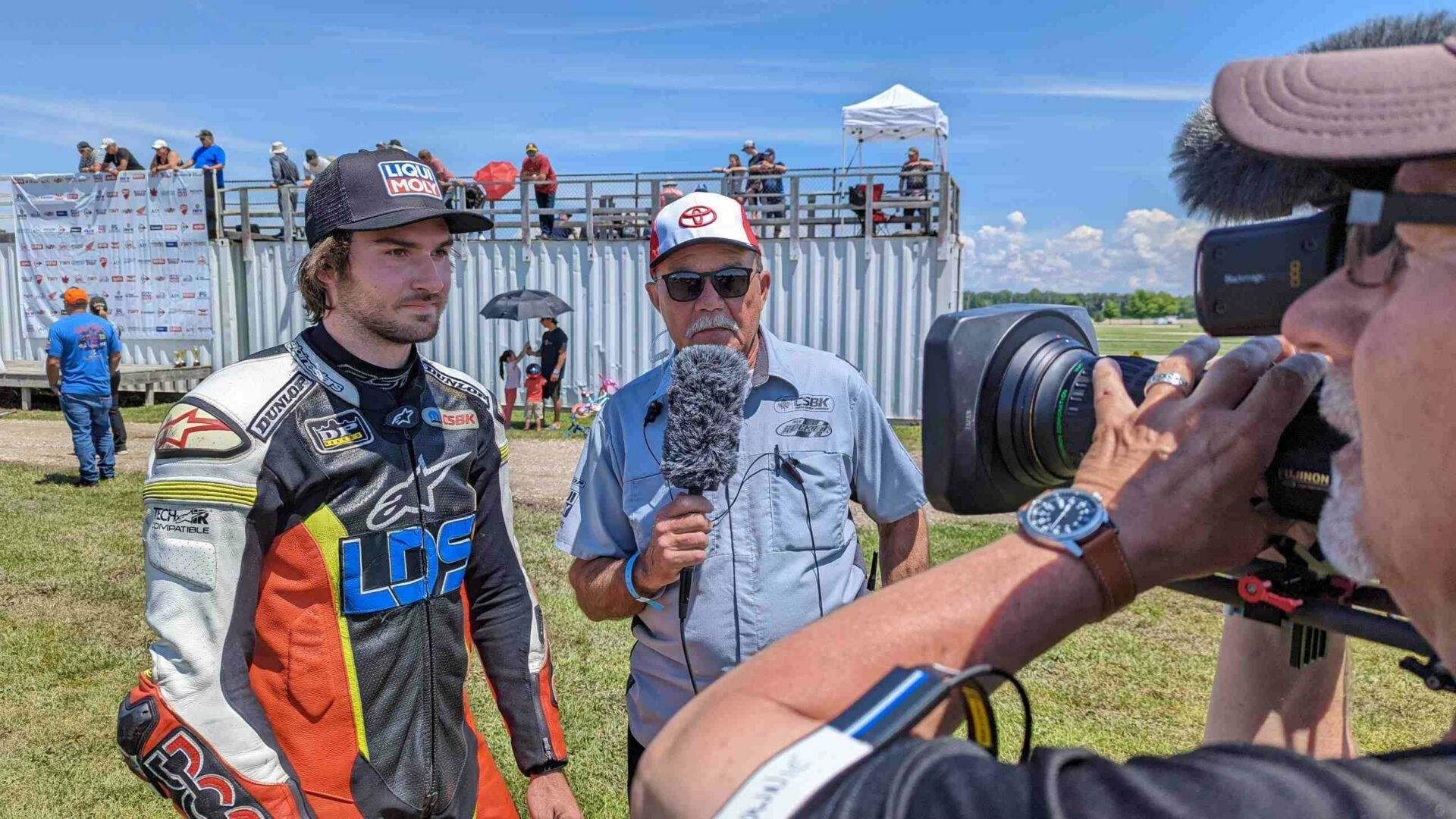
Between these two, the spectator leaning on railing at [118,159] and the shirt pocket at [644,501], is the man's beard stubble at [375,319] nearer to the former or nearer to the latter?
the shirt pocket at [644,501]

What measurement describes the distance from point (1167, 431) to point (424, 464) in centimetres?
169

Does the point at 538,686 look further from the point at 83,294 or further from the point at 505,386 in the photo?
the point at 505,386

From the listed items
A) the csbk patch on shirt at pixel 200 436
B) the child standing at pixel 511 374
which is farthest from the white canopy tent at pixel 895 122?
the csbk patch on shirt at pixel 200 436

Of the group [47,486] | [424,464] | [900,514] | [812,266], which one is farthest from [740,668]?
[812,266]

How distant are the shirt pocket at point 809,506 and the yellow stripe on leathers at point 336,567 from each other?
933 millimetres

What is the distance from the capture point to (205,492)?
1.92 meters

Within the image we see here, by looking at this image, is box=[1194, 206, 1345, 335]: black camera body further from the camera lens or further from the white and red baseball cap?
the white and red baseball cap

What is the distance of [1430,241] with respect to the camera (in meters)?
0.78

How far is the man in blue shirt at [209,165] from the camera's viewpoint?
56.5 feet

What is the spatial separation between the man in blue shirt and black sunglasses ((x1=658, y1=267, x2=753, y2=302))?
1748 centimetres

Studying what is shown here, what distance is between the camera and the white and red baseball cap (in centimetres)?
253

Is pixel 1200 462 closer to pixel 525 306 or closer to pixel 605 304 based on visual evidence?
pixel 525 306

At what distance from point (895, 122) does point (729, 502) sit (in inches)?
624

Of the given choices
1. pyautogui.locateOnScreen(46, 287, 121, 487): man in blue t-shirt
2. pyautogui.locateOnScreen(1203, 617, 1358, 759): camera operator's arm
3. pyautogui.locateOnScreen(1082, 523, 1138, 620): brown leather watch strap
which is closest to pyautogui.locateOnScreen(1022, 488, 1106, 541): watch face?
pyautogui.locateOnScreen(1082, 523, 1138, 620): brown leather watch strap
